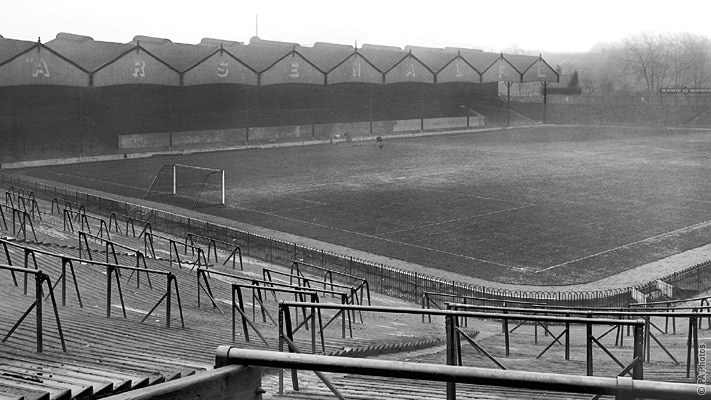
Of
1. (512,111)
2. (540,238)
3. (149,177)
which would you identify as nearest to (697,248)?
(540,238)

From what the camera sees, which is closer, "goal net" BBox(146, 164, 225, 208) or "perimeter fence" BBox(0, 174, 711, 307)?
"perimeter fence" BBox(0, 174, 711, 307)

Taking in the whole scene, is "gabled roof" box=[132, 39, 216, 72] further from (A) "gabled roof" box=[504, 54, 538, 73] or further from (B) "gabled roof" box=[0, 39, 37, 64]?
(A) "gabled roof" box=[504, 54, 538, 73]

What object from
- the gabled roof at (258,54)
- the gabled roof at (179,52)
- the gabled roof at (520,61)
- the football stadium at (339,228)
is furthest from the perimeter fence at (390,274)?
the gabled roof at (520,61)

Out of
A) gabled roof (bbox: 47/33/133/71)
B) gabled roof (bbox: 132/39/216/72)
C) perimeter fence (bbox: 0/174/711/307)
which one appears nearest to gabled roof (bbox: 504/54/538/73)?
gabled roof (bbox: 132/39/216/72)

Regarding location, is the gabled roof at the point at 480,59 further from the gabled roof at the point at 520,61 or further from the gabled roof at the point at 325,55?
the gabled roof at the point at 325,55

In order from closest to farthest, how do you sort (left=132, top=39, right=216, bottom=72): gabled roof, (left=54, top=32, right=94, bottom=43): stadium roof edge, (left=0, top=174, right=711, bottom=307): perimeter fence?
1. (left=0, top=174, right=711, bottom=307): perimeter fence
2. (left=132, top=39, right=216, bottom=72): gabled roof
3. (left=54, top=32, right=94, bottom=43): stadium roof edge

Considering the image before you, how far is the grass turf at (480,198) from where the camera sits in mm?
32188

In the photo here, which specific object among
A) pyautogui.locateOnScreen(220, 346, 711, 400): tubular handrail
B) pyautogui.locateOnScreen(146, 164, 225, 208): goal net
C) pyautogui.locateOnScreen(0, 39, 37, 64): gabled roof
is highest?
pyautogui.locateOnScreen(0, 39, 37, 64): gabled roof

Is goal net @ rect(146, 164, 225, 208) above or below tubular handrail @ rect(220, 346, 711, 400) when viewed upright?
below

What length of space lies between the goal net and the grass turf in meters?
0.93

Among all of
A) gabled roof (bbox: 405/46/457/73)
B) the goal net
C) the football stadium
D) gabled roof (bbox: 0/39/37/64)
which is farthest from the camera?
gabled roof (bbox: 405/46/457/73)

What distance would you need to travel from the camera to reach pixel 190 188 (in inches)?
1986

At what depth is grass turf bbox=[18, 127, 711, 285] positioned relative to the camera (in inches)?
1267

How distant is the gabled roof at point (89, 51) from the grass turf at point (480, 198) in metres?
8.58
